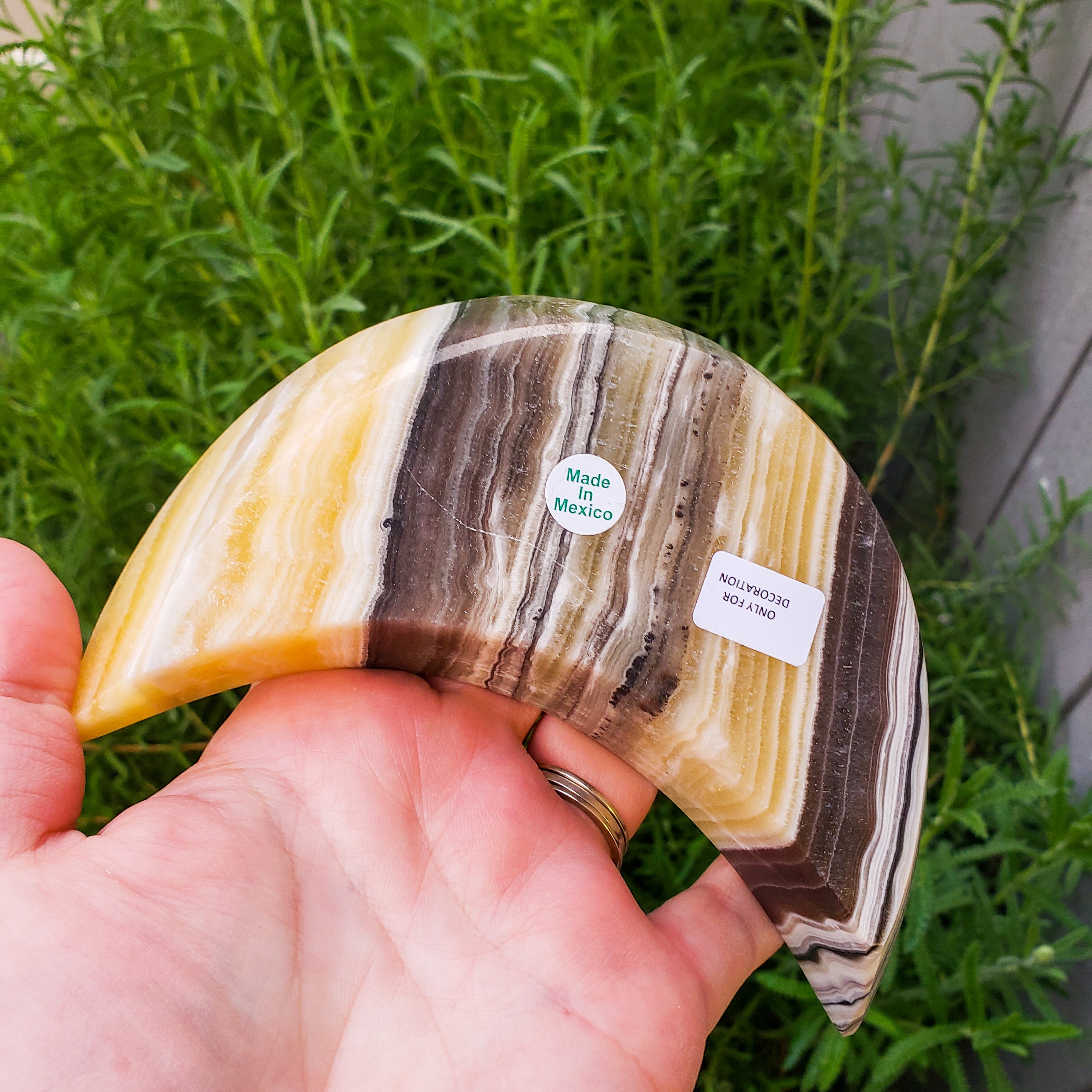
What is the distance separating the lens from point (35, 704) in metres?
0.59

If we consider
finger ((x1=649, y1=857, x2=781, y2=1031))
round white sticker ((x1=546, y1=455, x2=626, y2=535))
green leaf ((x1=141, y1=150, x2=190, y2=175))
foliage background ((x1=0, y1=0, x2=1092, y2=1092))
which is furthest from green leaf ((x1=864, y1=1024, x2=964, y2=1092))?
green leaf ((x1=141, y1=150, x2=190, y2=175))

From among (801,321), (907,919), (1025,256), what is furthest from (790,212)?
(907,919)

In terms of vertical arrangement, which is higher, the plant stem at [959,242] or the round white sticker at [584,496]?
the plant stem at [959,242]

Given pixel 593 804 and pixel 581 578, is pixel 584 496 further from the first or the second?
pixel 593 804

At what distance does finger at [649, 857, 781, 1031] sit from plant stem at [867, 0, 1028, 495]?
0.69m

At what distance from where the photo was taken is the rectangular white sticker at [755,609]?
2.20 ft

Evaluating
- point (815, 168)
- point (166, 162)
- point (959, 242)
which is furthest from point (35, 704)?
point (959, 242)

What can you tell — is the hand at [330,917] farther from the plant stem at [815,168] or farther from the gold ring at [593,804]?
the plant stem at [815,168]

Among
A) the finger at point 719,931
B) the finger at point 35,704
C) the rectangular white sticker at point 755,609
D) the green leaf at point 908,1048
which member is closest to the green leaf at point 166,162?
the finger at point 35,704

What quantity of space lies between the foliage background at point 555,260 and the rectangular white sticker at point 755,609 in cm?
19

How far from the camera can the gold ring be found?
0.76 meters

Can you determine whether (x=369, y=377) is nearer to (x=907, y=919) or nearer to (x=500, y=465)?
(x=500, y=465)

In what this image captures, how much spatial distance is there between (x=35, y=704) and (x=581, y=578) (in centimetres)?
43

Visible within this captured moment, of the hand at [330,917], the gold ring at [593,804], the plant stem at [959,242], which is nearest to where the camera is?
the hand at [330,917]
